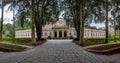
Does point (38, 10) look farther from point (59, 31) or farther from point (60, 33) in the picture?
point (60, 33)

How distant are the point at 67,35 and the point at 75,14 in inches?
1526

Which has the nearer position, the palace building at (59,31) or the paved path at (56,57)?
the paved path at (56,57)

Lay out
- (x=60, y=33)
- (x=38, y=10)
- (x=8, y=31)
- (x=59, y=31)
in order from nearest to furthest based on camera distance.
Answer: (x=38, y=10)
(x=59, y=31)
(x=60, y=33)
(x=8, y=31)

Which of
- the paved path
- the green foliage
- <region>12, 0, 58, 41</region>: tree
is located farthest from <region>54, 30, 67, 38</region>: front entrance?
the paved path

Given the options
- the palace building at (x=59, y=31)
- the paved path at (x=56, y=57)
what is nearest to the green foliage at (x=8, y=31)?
the palace building at (x=59, y=31)

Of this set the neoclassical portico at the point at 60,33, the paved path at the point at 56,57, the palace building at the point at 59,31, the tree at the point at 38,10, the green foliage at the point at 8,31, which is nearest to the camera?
the paved path at the point at 56,57

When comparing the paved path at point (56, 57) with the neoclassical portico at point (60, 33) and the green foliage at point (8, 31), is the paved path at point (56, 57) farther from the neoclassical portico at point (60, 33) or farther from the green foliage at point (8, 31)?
the green foliage at point (8, 31)

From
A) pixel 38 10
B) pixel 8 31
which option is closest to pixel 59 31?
pixel 8 31

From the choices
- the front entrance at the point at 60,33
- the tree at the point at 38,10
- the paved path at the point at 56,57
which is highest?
the tree at the point at 38,10

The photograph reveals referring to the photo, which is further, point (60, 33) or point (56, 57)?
point (60, 33)

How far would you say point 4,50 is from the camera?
21547 mm

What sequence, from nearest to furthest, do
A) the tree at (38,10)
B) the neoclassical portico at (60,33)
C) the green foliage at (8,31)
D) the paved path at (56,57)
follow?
the paved path at (56,57) < the tree at (38,10) < the neoclassical portico at (60,33) < the green foliage at (8,31)

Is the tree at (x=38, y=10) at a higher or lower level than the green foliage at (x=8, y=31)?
higher

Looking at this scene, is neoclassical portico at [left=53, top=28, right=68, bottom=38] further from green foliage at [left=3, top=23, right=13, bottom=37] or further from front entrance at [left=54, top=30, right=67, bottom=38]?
green foliage at [left=3, top=23, right=13, bottom=37]
